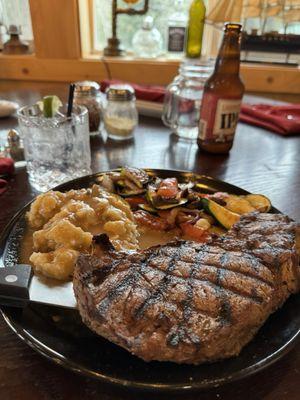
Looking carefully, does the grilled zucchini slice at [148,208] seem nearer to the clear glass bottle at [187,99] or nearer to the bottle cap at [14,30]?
the clear glass bottle at [187,99]

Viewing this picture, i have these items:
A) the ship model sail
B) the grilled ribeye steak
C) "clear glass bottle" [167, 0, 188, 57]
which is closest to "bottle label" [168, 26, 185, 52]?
"clear glass bottle" [167, 0, 188, 57]

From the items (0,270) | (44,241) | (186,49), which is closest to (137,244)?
(44,241)

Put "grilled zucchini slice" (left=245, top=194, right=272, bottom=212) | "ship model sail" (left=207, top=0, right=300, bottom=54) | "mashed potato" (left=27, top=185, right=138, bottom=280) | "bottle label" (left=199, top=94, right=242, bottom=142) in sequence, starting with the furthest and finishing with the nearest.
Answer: "ship model sail" (left=207, top=0, right=300, bottom=54) → "bottle label" (left=199, top=94, right=242, bottom=142) → "grilled zucchini slice" (left=245, top=194, right=272, bottom=212) → "mashed potato" (left=27, top=185, right=138, bottom=280)

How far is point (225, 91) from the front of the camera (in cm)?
169

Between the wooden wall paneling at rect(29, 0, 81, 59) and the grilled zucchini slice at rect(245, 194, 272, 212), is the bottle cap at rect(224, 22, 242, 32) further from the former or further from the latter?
the wooden wall paneling at rect(29, 0, 81, 59)

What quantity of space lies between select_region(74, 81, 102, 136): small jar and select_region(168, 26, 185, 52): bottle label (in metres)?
2.22

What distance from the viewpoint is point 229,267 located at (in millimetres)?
833

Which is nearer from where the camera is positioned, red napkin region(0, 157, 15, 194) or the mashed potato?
the mashed potato

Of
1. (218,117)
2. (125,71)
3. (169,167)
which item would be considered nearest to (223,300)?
(169,167)

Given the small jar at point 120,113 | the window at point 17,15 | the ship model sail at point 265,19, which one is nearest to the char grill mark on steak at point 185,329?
the small jar at point 120,113

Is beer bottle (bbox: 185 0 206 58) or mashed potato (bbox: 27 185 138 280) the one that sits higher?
beer bottle (bbox: 185 0 206 58)

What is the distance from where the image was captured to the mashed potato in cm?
95

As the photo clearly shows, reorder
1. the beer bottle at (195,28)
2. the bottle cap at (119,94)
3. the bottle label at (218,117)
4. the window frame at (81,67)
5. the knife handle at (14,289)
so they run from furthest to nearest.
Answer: the window frame at (81,67)
the beer bottle at (195,28)
the bottle cap at (119,94)
the bottle label at (218,117)
the knife handle at (14,289)

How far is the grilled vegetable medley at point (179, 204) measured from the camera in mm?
1255
